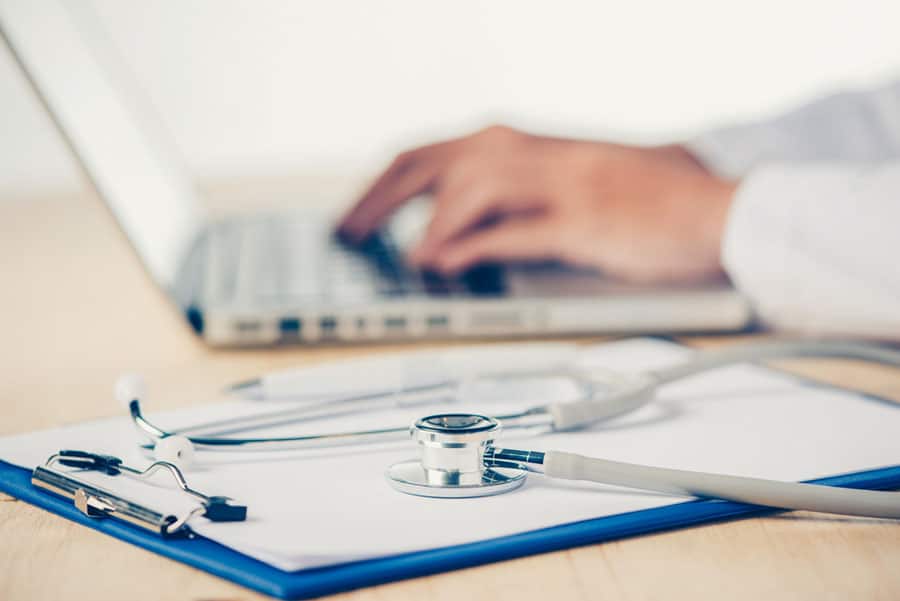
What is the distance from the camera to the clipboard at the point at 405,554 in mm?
295

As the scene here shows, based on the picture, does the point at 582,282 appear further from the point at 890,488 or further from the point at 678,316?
the point at 890,488

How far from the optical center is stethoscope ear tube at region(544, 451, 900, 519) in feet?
1.11

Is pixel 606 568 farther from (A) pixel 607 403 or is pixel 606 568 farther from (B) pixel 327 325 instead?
(B) pixel 327 325

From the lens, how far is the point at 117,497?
1.12 ft

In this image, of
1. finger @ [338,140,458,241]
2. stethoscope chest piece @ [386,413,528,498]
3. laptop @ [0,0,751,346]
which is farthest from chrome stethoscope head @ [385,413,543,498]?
finger @ [338,140,458,241]

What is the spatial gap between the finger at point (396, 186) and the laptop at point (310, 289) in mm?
120

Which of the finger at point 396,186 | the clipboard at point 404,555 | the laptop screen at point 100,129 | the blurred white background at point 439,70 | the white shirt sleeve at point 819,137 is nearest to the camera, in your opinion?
the clipboard at point 404,555

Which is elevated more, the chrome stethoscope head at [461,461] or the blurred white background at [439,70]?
the blurred white background at [439,70]

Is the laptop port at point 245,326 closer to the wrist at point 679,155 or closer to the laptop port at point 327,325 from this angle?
the laptop port at point 327,325

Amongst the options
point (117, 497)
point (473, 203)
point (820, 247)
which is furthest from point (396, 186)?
point (117, 497)

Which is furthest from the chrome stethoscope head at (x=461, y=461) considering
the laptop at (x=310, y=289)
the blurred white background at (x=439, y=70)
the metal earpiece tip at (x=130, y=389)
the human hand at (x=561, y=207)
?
the blurred white background at (x=439, y=70)

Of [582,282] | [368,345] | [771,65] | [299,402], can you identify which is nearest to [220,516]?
[299,402]

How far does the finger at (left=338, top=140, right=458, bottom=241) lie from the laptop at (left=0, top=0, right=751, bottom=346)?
0.39ft

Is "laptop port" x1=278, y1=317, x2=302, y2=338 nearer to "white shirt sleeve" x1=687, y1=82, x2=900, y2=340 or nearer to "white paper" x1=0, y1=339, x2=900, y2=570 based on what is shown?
"white paper" x1=0, y1=339, x2=900, y2=570
